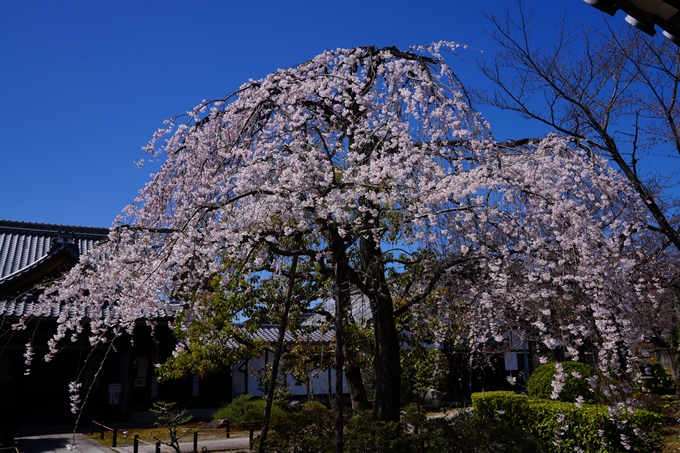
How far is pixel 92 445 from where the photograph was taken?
12.7m

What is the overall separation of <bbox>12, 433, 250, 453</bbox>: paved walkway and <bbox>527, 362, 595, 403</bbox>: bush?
790cm

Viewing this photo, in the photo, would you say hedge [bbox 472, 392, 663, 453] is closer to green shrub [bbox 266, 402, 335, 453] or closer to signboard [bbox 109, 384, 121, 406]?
green shrub [bbox 266, 402, 335, 453]

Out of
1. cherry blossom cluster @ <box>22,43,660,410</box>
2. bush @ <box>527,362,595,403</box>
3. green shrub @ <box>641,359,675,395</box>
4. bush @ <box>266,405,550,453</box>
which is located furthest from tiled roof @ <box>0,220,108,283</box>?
green shrub @ <box>641,359,675,395</box>

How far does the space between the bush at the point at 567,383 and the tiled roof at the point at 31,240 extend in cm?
1457

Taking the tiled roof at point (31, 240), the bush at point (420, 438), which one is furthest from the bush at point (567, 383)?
the tiled roof at point (31, 240)

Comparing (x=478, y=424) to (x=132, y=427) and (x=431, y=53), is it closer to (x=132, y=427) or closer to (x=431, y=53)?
(x=431, y=53)

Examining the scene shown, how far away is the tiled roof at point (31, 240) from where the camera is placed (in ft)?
55.4

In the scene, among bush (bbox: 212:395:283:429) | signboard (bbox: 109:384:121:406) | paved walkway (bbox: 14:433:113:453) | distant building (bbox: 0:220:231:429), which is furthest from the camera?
signboard (bbox: 109:384:121:406)

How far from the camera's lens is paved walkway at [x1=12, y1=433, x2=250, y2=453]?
38.7 feet

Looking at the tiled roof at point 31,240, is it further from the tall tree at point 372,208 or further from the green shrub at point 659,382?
the green shrub at point 659,382

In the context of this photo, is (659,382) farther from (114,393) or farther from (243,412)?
(114,393)

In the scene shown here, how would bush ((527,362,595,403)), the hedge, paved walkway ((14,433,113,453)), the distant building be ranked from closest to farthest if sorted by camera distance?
1. the hedge
2. paved walkway ((14,433,113,453))
3. bush ((527,362,595,403))
4. the distant building

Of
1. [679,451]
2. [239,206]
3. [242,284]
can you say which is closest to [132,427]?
[242,284]

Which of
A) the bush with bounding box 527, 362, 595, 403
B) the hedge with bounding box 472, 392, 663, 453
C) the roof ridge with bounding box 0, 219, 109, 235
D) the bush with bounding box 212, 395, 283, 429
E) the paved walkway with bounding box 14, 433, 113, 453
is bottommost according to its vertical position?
the paved walkway with bounding box 14, 433, 113, 453
